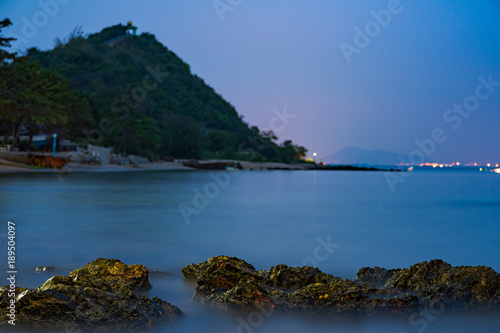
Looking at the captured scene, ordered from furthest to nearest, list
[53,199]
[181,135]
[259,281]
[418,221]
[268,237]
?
[181,135], [53,199], [418,221], [268,237], [259,281]

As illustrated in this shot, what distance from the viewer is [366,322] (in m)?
4.38

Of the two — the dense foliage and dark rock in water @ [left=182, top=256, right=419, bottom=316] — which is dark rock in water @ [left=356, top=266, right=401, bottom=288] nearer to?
dark rock in water @ [left=182, top=256, right=419, bottom=316]

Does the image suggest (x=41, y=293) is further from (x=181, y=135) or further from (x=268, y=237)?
(x=181, y=135)

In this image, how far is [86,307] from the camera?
407 centimetres

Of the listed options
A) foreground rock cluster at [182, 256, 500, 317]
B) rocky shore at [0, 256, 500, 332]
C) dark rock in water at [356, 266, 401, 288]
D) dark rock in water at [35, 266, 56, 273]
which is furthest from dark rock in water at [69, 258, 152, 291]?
dark rock in water at [356, 266, 401, 288]

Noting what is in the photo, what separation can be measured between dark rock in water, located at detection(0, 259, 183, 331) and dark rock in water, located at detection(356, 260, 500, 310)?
2.44m

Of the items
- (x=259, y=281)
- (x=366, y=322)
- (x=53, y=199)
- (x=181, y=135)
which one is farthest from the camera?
(x=181, y=135)

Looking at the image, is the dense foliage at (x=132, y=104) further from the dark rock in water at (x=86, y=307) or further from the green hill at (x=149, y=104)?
the dark rock in water at (x=86, y=307)

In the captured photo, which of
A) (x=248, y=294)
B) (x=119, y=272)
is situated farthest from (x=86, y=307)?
(x=248, y=294)

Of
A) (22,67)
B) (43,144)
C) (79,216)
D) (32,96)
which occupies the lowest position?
(79,216)

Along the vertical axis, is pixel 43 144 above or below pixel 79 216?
above

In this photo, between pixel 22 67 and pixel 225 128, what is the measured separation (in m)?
82.8

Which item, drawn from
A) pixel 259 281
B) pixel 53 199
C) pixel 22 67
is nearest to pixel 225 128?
pixel 22 67

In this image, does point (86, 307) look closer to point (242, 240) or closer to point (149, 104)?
point (242, 240)
